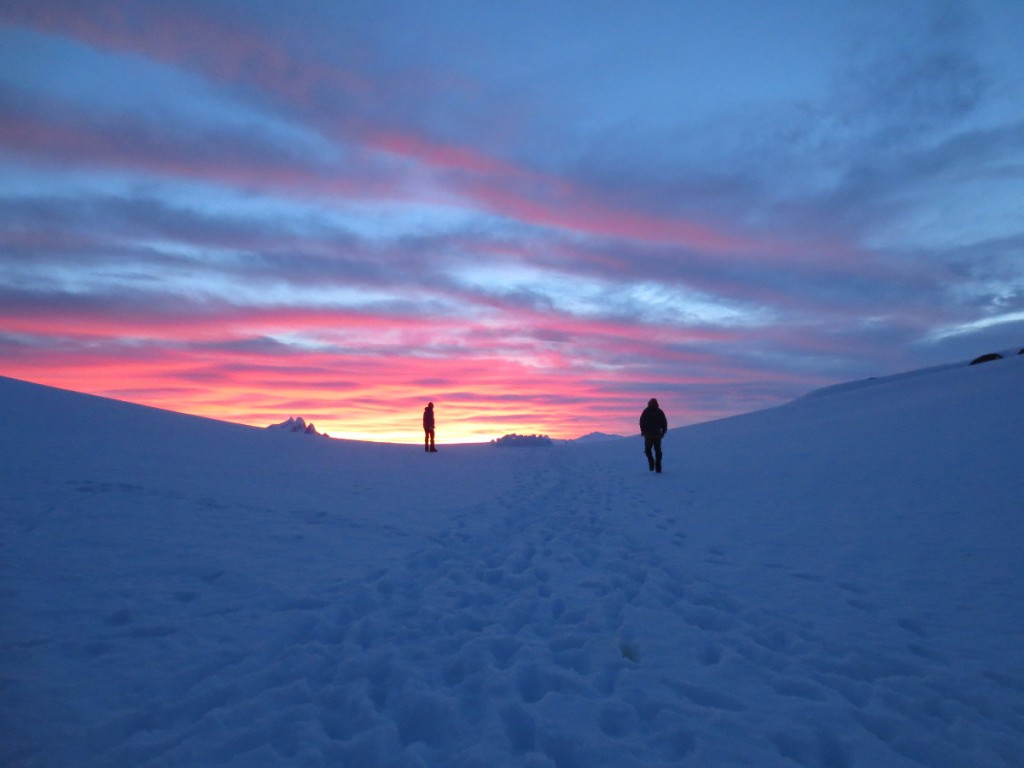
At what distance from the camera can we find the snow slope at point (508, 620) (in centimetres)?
436

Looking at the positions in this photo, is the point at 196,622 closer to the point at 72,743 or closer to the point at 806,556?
the point at 72,743

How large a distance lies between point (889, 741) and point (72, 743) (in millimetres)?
6415

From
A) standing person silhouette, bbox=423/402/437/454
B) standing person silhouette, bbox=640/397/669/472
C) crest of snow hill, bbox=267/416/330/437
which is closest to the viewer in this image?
standing person silhouette, bbox=640/397/669/472

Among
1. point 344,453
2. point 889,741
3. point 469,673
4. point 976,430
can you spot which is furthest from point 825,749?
point 344,453

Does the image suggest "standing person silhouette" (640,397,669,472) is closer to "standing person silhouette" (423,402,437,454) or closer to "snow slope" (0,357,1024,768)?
"snow slope" (0,357,1024,768)

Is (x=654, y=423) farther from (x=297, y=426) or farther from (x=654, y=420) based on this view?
(x=297, y=426)

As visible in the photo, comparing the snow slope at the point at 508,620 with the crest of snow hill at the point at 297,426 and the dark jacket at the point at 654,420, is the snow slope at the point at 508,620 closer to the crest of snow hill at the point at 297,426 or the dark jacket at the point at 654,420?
the dark jacket at the point at 654,420

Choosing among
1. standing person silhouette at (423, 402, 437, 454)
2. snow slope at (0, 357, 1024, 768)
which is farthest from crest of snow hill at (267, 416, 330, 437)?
snow slope at (0, 357, 1024, 768)

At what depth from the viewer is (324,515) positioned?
12.1m

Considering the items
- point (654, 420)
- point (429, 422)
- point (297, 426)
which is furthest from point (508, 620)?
point (297, 426)

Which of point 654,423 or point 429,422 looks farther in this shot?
point 429,422

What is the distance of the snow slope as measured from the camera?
4.36 metres

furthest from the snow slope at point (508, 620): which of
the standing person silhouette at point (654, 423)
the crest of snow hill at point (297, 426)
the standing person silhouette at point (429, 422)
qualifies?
the crest of snow hill at point (297, 426)

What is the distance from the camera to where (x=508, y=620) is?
663cm
